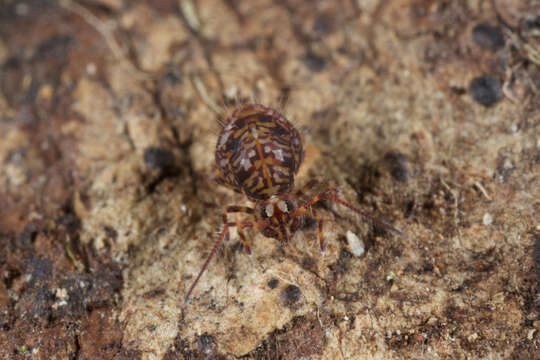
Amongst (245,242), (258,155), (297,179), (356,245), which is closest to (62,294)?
(245,242)

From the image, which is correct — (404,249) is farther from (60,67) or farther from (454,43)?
(60,67)

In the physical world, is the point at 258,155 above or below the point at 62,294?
above

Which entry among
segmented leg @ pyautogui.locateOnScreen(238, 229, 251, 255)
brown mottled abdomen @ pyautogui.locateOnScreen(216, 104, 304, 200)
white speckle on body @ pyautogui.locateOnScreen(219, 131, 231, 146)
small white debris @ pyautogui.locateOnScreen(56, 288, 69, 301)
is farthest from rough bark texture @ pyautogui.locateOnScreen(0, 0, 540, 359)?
white speckle on body @ pyautogui.locateOnScreen(219, 131, 231, 146)

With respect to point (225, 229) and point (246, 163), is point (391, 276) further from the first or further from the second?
point (246, 163)

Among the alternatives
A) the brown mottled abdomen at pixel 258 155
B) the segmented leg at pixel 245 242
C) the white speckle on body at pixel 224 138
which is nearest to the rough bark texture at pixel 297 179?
the segmented leg at pixel 245 242

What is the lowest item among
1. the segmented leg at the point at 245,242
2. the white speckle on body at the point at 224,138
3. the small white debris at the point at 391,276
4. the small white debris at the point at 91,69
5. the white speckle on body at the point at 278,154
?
the small white debris at the point at 391,276

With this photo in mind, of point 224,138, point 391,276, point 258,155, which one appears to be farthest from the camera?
point 224,138

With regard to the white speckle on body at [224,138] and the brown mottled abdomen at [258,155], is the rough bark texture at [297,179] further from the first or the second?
the white speckle on body at [224,138]
